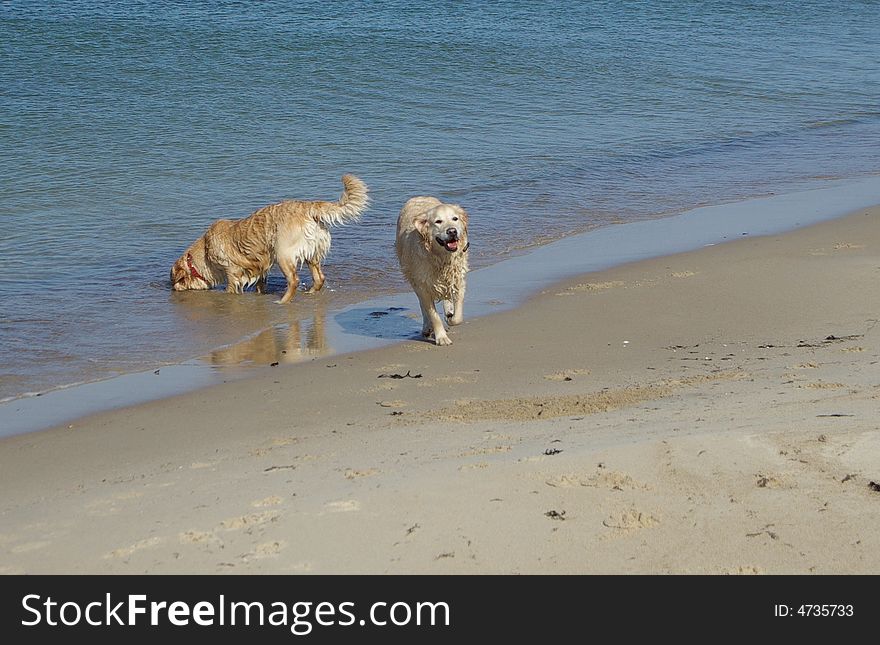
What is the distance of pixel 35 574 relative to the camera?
3.98 meters

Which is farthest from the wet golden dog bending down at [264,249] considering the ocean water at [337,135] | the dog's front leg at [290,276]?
the ocean water at [337,135]

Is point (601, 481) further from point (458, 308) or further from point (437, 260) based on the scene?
point (458, 308)

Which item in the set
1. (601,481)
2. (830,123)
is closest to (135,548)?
(601,481)

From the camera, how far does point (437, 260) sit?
786 centimetres

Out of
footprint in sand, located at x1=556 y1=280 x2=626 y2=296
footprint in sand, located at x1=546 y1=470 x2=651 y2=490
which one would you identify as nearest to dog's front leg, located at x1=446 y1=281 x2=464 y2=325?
footprint in sand, located at x1=556 y1=280 x2=626 y2=296

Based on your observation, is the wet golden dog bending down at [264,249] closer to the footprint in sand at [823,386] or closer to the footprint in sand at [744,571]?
the footprint in sand at [823,386]

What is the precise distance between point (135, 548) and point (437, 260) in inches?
163

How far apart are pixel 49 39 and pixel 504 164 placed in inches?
440

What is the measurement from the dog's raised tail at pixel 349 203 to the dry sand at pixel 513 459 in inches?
84.8

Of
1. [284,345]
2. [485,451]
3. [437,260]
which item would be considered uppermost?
[437,260]

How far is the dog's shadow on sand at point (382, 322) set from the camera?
838 cm

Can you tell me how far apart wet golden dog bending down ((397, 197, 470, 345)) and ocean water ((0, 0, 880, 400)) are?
0.92 metres

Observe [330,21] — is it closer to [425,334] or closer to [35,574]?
[425,334]

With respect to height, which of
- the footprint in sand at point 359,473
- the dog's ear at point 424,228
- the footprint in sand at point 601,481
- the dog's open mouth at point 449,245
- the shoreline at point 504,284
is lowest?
the shoreline at point 504,284
